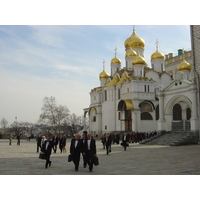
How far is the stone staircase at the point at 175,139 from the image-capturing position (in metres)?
20.2

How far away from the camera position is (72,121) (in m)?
56.2

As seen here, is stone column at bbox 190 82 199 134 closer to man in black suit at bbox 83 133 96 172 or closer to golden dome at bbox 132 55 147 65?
man in black suit at bbox 83 133 96 172

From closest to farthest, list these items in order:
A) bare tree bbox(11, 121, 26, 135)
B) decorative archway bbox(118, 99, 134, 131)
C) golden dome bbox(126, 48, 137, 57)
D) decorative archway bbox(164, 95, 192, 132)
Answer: decorative archway bbox(164, 95, 192, 132)
decorative archway bbox(118, 99, 134, 131)
golden dome bbox(126, 48, 137, 57)
bare tree bbox(11, 121, 26, 135)

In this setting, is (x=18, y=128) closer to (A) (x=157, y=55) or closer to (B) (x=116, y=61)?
(B) (x=116, y=61)

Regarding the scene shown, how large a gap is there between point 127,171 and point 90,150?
1399mm

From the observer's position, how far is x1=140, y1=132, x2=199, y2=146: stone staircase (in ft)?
66.1

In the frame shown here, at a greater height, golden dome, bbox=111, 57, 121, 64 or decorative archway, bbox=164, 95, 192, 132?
golden dome, bbox=111, 57, 121, 64

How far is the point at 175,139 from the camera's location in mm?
21766

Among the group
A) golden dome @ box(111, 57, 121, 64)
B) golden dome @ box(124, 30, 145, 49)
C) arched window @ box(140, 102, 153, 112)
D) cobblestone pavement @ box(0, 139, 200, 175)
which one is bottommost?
cobblestone pavement @ box(0, 139, 200, 175)

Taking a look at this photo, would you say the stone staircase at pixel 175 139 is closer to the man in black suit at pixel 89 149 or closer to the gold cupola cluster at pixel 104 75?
the man in black suit at pixel 89 149

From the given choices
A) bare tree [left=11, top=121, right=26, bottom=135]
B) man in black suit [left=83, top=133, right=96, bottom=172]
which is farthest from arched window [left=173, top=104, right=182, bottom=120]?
bare tree [left=11, top=121, right=26, bottom=135]

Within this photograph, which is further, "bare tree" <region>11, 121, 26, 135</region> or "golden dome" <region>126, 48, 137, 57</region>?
"bare tree" <region>11, 121, 26, 135</region>

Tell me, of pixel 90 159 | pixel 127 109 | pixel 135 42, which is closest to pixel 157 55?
pixel 135 42

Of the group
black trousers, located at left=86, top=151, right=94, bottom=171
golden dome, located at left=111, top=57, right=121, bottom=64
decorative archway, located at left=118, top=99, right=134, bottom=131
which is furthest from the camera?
golden dome, located at left=111, top=57, right=121, bottom=64
